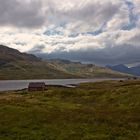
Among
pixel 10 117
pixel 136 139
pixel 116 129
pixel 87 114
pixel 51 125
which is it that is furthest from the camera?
pixel 87 114

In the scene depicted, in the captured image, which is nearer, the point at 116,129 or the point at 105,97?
the point at 116,129

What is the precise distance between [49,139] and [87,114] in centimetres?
1974

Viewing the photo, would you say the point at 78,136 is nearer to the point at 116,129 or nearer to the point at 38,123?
the point at 116,129

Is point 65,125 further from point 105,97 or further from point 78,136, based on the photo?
point 105,97

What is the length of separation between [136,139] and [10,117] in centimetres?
2384

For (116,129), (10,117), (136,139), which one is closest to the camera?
(136,139)

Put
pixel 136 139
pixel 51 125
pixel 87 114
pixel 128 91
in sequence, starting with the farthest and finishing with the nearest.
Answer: pixel 128 91 → pixel 87 114 → pixel 51 125 → pixel 136 139

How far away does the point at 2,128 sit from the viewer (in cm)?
4359

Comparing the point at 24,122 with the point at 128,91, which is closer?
the point at 24,122

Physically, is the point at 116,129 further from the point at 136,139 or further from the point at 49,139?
the point at 49,139

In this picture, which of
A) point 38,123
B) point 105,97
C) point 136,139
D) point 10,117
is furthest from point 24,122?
point 105,97

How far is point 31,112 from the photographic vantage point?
58.4 metres

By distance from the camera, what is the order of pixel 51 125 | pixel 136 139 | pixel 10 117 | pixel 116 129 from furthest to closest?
pixel 10 117 < pixel 51 125 < pixel 116 129 < pixel 136 139

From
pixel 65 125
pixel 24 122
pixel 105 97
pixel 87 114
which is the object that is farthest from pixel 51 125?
pixel 105 97
